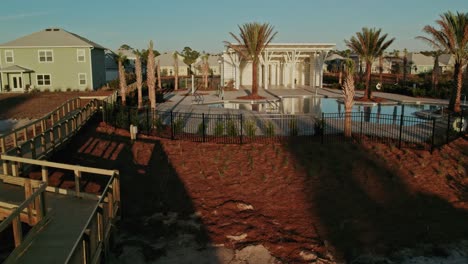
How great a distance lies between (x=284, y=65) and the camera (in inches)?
2034

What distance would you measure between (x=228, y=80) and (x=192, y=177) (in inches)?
1466

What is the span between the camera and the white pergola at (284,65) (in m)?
44.7

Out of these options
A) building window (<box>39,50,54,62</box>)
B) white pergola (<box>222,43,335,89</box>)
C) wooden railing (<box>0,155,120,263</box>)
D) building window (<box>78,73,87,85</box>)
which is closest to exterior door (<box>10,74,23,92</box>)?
building window (<box>39,50,54,62</box>)

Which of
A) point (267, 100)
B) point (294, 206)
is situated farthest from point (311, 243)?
point (267, 100)

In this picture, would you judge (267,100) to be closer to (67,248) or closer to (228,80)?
(228,80)


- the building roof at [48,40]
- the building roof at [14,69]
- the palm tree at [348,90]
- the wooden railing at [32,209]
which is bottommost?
the wooden railing at [32,209]

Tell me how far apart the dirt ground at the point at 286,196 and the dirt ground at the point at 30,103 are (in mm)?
13482

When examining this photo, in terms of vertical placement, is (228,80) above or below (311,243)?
above

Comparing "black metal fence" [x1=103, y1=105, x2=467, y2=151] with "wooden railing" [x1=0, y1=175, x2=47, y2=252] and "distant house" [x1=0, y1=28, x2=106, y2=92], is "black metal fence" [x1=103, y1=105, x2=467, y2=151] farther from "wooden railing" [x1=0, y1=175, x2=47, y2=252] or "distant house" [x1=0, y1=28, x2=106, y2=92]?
"distant house" [x1=0, y1=28, x2=106, y2=92]

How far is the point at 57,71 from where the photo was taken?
43.8m

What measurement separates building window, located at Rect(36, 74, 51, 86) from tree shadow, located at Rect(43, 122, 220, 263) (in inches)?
1171

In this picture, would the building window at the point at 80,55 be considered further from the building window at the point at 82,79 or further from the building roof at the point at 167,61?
the building roof at the point at 167,61

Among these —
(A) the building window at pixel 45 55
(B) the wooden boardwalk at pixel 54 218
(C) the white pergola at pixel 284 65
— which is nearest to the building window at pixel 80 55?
(A) the building window at pixel 45 55

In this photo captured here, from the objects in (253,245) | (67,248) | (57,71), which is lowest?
(253,245)
